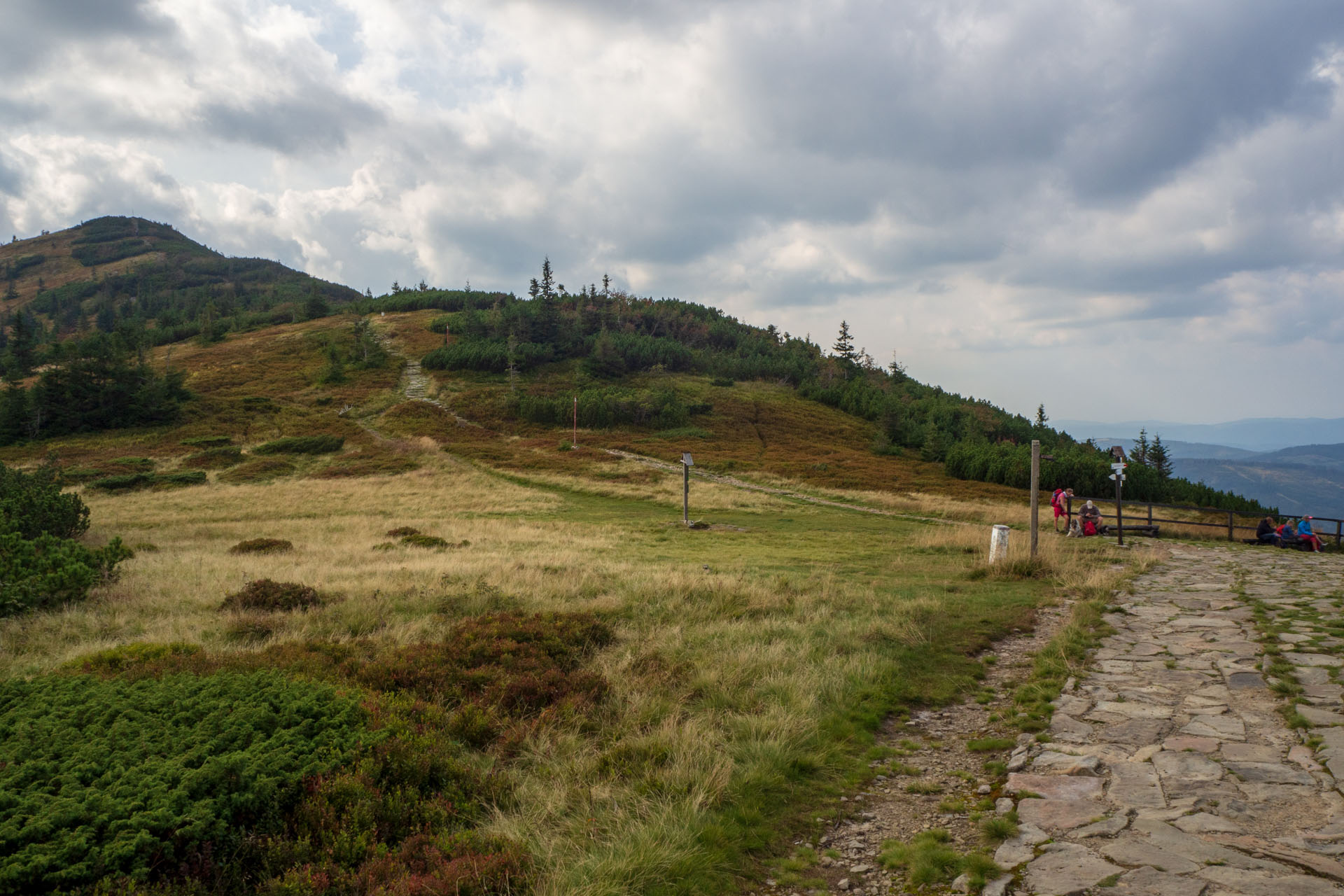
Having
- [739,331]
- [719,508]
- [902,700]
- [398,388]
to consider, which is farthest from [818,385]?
[902,700]

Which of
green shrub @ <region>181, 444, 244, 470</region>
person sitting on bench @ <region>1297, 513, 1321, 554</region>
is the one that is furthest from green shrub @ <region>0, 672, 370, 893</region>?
green shrub @ <region>181, 444, 244, 470</region>

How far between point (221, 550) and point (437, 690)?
563 inches

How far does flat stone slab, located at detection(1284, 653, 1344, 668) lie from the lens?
23.7 ft

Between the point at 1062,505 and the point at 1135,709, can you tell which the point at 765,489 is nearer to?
the point at 1062,505

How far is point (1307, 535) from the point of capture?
20.7 m

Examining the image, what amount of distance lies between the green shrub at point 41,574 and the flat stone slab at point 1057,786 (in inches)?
496

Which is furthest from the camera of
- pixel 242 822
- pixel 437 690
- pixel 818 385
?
pixel 818 385

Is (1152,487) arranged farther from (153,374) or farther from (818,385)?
(153,374)

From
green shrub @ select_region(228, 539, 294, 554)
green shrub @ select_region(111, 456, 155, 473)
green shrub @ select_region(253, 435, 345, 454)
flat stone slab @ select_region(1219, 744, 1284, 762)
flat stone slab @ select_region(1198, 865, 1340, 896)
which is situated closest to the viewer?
flat stone slab @ select_region(1198, 865, 1340, 896)

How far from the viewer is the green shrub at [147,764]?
3.32m

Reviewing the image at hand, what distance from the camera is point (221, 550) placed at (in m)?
17.6

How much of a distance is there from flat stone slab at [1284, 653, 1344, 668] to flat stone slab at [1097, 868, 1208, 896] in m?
5.31

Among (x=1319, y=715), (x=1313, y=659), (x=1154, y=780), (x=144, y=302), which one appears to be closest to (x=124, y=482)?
(x=1154, y=780)

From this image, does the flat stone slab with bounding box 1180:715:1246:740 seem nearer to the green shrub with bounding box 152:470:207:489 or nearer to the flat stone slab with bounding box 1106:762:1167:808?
the flat stone slab with bounding box 1106:762:1167:808
